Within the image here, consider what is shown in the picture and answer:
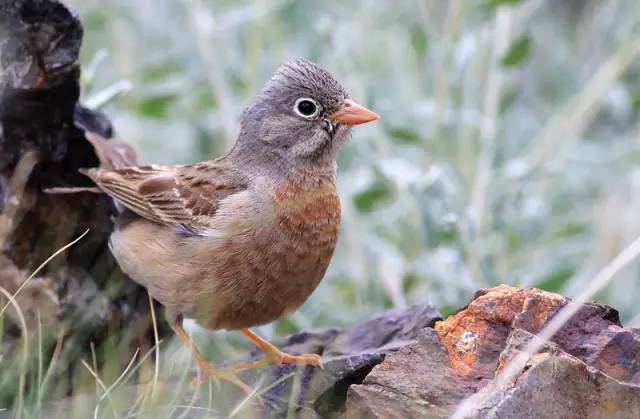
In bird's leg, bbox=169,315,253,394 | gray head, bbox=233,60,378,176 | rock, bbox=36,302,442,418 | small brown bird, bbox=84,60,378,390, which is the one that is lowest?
bird's leg, bbox=169,315,253,394

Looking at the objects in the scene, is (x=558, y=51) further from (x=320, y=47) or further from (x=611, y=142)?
(x=320, y=47)

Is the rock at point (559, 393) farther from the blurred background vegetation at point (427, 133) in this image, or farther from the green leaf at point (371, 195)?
the green leaf at point (371, 195)

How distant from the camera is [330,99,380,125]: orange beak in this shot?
5.19 metres

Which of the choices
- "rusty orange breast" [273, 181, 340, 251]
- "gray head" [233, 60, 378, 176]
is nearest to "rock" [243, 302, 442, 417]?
"rusty orange breast" [273, 181, 340, 251]

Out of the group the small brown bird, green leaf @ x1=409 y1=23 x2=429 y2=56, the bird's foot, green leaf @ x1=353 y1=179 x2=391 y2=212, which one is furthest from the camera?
green leaf @ x1=409 y1=23 x2=429 y2=56

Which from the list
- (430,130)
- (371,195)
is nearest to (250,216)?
(371,195)

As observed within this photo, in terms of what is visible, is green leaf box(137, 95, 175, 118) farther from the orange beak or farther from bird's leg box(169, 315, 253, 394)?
bird's leg box(169, 315, 253, 394)

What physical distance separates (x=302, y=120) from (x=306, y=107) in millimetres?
67

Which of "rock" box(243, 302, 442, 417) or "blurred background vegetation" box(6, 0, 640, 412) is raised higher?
"blurred background vegetation" box(6, 0, 640, 412)

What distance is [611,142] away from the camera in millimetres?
8305

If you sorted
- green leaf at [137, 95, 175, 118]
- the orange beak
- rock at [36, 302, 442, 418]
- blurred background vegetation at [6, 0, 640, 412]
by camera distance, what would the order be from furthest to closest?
1. green leaf at [137, 95, 175, 118]
2. blurred background vegetation at [6, 0, 640, 412]
3. the orange beak
4. rock at [36, 302, 442, 418]

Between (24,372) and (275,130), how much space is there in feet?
6.36

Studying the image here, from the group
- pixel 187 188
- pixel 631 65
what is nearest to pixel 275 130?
pixel 187 188

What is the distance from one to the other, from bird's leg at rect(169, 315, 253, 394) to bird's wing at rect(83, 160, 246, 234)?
0.46 m
